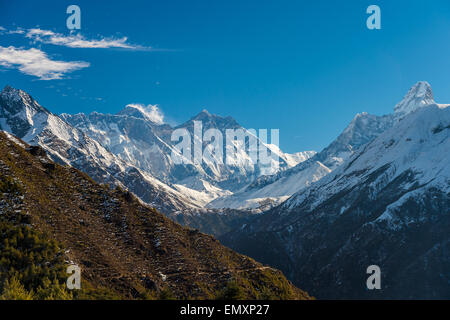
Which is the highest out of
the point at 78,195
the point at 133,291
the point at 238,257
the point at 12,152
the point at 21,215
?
the point at 12,152

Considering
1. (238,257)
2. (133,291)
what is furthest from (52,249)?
(238,257)

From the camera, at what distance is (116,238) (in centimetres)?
15500

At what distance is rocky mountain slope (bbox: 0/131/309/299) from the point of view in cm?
13125

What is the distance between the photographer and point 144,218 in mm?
178625

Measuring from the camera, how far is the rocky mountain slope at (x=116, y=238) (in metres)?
131

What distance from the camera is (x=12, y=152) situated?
170m
